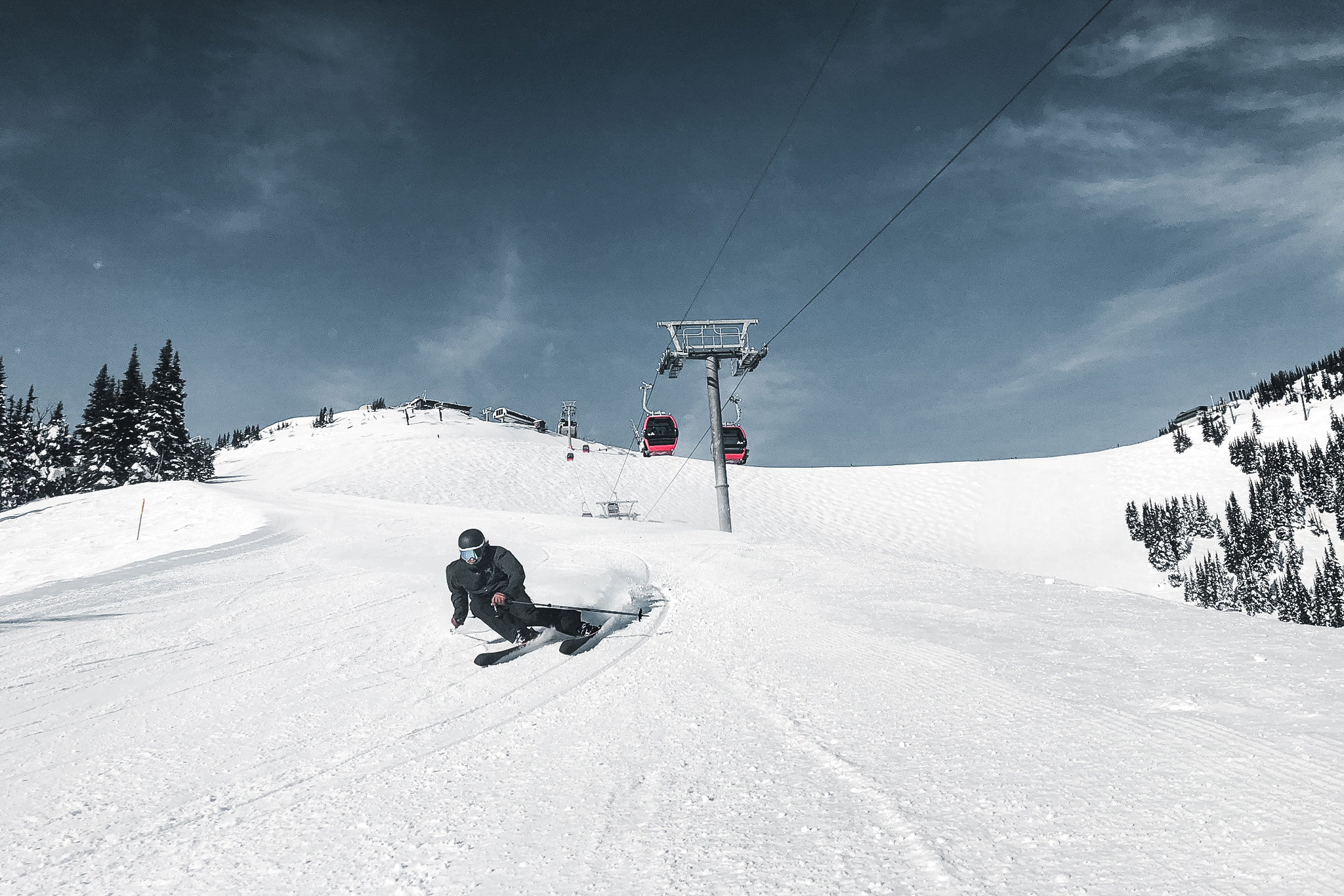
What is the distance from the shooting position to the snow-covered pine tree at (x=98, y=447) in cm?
5041

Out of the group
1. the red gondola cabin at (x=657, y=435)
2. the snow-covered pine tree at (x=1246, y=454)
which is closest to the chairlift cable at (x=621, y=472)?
the red gondola cabin at (x=657, y=435)

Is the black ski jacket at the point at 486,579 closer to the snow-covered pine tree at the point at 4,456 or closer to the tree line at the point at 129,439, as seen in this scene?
the tree line at the point at 129,439

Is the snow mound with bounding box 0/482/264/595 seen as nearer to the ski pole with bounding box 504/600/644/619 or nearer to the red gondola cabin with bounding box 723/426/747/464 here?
the ski pole with bounding box 504/600/644/619

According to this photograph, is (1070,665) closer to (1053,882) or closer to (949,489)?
(1053,882)

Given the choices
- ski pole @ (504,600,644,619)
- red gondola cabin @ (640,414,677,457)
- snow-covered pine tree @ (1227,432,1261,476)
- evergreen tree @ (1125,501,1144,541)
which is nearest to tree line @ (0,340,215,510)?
red gondola cabin @ (640,414,677,457)

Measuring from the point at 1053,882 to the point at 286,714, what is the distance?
17.5ft

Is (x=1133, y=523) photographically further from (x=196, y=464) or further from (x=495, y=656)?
(x=196, y=464)

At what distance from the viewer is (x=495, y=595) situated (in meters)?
7.22

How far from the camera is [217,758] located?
4477 mm

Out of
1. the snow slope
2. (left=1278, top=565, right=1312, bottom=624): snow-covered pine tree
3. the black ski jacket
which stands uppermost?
the black ski jacket

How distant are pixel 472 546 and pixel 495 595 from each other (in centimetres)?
58

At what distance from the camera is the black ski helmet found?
7.15m

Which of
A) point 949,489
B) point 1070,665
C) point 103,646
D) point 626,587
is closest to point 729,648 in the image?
point 1070,665

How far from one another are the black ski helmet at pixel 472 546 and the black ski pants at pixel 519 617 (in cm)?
44
